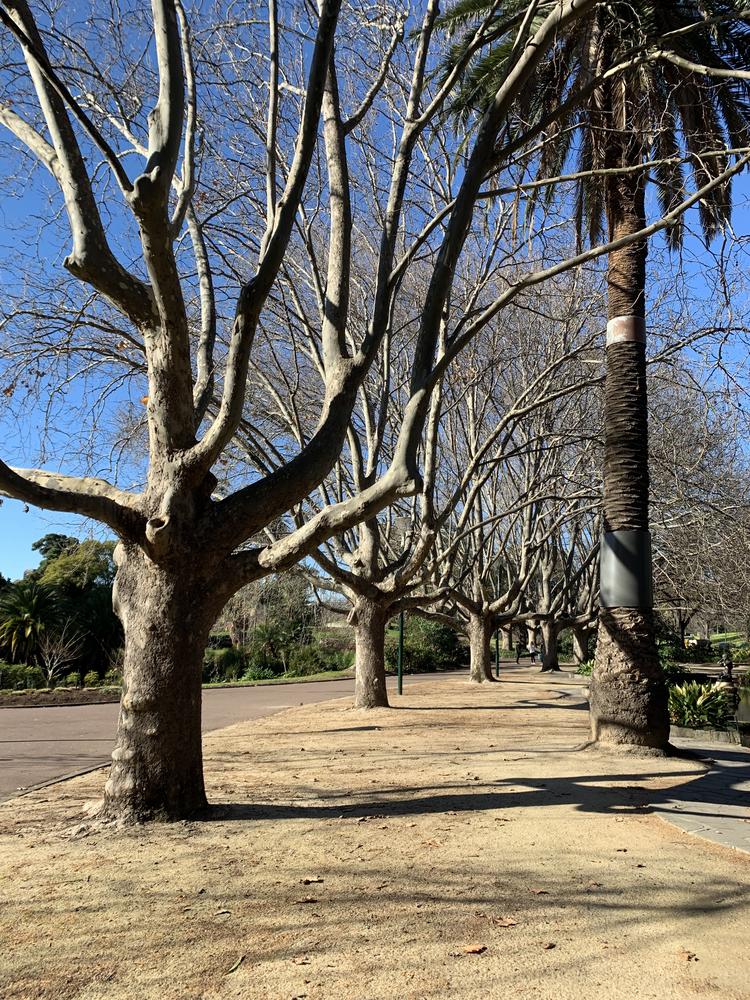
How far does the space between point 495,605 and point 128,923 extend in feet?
57.2

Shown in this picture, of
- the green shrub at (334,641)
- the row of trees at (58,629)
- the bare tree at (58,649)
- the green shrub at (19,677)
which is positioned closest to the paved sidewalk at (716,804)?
the green shrub at (19,677)

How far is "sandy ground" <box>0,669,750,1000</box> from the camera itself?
3.26 m

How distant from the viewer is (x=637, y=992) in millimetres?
3139

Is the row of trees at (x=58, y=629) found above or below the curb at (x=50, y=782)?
above

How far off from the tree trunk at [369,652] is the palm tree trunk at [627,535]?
5.30 meters

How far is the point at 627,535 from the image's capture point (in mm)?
9398

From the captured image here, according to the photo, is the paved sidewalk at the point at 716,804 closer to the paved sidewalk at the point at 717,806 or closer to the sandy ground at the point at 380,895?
the paved sidewalk at the point at 717,806

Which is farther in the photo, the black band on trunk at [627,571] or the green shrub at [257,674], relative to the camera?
the green shrub at [257,674]

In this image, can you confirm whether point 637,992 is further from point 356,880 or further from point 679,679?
point 679,679

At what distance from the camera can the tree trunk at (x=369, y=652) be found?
14.0m

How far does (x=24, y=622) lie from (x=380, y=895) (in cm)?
2370

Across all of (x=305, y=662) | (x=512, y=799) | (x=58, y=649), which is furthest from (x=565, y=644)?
(x=512, y=799)

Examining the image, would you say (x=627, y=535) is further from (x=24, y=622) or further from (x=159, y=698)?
(x=24, y=622)

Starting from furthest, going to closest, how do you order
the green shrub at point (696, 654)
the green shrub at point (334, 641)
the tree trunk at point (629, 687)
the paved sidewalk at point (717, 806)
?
A: the green shrub at point (334, 641), the green shrub at point (696, 654), the tree trunk at point (629, 687), the paved sidewalk at point (717, 806)
